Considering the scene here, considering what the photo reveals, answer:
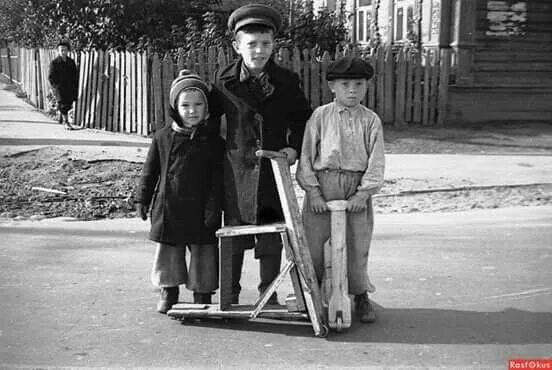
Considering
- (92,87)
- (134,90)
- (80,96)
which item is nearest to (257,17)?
(134,90)

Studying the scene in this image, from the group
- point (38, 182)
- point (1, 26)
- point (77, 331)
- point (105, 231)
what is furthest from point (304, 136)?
point (1, 26)

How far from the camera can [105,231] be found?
6.30 meters

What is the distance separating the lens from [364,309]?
4.17 metres

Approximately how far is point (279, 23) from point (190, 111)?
28.3 inches

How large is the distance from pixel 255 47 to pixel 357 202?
1.04m

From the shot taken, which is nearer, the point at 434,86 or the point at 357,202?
the point at 357,202

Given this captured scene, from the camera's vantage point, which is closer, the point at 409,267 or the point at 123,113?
the point at 409,267

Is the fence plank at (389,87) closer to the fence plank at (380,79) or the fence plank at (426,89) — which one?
the fence plank at (380,79)

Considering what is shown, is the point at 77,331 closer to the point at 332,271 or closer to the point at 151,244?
the point at 332,271

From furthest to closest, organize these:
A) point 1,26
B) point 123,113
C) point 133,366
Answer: point 1,26, point 123,113, point 133,366

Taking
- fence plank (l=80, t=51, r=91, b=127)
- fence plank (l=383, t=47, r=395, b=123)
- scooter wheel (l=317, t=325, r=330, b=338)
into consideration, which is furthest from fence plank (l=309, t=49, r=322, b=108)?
scooter wheel (l=317, t=325, r=330, b=338)

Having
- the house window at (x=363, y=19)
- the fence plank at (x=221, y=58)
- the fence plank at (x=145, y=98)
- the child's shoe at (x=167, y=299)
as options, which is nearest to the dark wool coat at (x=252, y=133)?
the child's shoe at (x=167, y=299)

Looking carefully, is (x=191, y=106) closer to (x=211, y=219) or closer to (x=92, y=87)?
(x=211, y=219)

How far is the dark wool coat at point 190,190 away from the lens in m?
4.18
